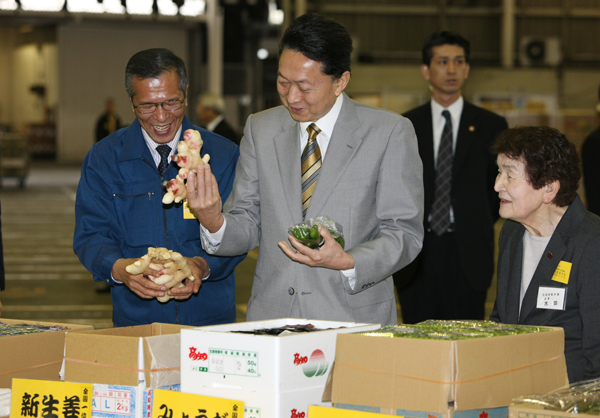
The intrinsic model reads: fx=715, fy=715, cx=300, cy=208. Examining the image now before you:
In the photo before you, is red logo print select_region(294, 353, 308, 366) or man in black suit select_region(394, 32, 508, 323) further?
man in black suit select_region(394, 32, 508, 323)

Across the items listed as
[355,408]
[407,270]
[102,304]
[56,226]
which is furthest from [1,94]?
[355,408]

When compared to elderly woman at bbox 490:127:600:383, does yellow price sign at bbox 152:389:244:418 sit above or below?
below

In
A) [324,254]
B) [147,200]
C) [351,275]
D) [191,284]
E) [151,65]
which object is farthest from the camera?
[147,200]

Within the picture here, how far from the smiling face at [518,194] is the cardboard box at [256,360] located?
2.79 feet

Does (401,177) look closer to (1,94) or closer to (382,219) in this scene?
(382,219)

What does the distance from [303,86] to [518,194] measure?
0.78 meters

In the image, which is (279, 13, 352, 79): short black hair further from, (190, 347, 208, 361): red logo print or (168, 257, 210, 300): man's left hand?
(190, 347, 208, 361): red logo print

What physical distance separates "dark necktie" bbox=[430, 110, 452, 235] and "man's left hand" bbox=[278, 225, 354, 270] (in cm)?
201

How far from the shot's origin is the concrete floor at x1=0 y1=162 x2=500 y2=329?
22.1 feet

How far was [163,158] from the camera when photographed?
2633 mm

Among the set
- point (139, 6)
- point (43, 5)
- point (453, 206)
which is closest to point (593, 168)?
point (453, 206)

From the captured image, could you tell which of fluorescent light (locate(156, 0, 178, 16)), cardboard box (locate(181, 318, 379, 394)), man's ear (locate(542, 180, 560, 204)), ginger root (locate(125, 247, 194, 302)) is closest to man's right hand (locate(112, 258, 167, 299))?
ginger root (locate(125, 247, 194, 302))

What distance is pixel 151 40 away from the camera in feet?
79.5

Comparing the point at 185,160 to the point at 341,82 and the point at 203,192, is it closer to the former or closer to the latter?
the point at 203,192
